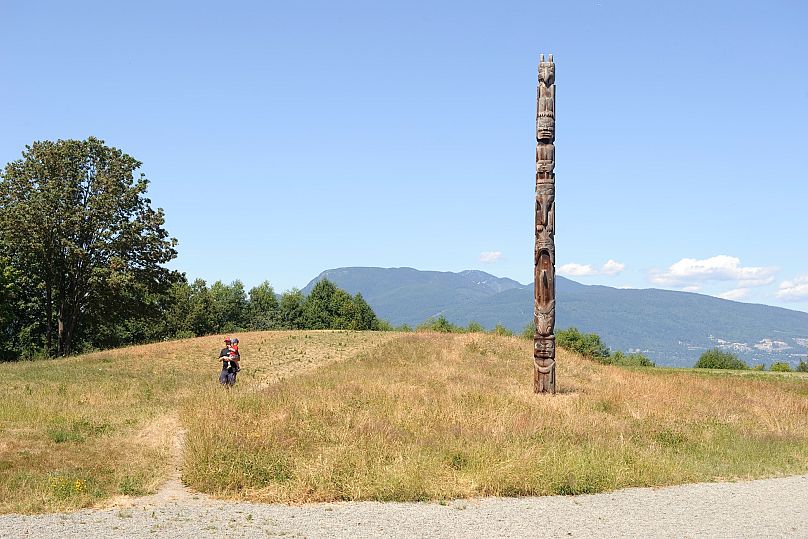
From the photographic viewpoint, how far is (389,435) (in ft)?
48.2

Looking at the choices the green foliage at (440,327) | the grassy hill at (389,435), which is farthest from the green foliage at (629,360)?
the grassy hill at (389,435)

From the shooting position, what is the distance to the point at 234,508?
11.2m

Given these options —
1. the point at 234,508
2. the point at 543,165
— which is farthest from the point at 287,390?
the point at 543,165

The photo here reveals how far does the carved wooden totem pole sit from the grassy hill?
1098 mm

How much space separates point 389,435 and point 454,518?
4205 mm

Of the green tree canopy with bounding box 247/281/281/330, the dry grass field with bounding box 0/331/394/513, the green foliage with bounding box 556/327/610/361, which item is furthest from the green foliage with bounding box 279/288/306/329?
the dry grass field with bounding box 0/331/394/513

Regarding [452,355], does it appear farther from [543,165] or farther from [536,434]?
A: [536,434]

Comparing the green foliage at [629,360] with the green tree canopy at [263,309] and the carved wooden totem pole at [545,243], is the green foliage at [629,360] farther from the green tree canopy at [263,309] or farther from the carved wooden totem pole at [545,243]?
the green tree canopy at [263,309]

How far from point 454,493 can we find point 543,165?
13.3 meters

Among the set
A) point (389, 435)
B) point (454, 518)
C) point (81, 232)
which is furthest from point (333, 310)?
point (454, 518)

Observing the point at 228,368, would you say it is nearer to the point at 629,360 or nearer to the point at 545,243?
the point at 545,243

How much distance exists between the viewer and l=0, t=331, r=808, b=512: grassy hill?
483 inches

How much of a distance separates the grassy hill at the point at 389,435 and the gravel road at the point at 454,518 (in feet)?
1.94

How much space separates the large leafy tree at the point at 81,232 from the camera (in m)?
46.8
